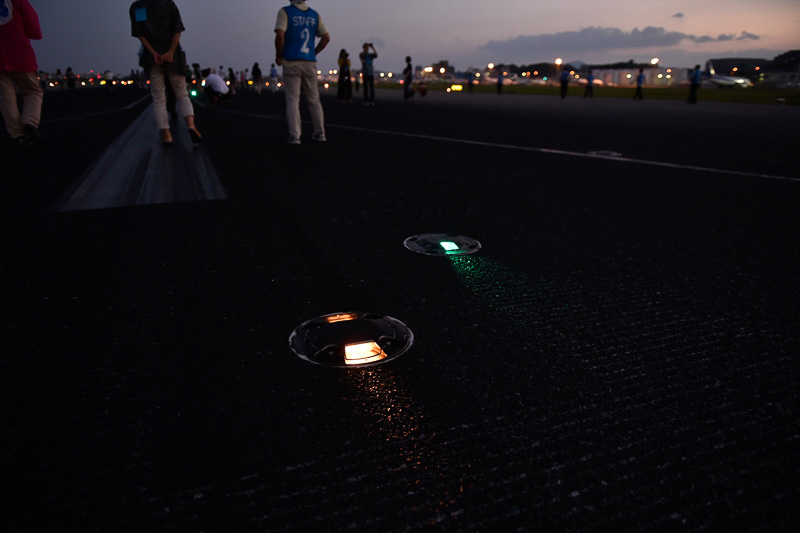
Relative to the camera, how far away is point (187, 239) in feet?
9.23

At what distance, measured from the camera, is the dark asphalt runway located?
1.03 metres

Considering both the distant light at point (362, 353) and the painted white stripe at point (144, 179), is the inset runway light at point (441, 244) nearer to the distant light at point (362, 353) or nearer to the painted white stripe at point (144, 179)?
the distant light at point (362, 353)

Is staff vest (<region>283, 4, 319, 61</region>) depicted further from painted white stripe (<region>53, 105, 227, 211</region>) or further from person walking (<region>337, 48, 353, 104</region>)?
person walking (<region>337, 48, 353, 104</region>)

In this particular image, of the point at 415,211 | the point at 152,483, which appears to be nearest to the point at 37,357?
the point at 152,483

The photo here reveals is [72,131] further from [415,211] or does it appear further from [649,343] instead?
[649,343]

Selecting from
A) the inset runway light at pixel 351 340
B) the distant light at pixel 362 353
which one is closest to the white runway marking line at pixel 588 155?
the inset runway light at pixel 351 340

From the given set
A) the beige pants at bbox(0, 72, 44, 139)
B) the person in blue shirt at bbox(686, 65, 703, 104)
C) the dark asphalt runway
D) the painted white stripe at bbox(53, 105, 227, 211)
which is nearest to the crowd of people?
the beige pants at bbox(0, 72, 44, 139)

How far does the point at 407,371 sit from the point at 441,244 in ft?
4.34

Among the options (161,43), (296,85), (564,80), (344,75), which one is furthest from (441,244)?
(564,80)

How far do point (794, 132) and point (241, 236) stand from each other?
10971 millimetres

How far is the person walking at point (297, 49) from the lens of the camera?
6520mm

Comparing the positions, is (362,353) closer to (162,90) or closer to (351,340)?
(351,340)

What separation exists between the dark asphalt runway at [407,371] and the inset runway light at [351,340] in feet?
0.16

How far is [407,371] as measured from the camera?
4.94ft
